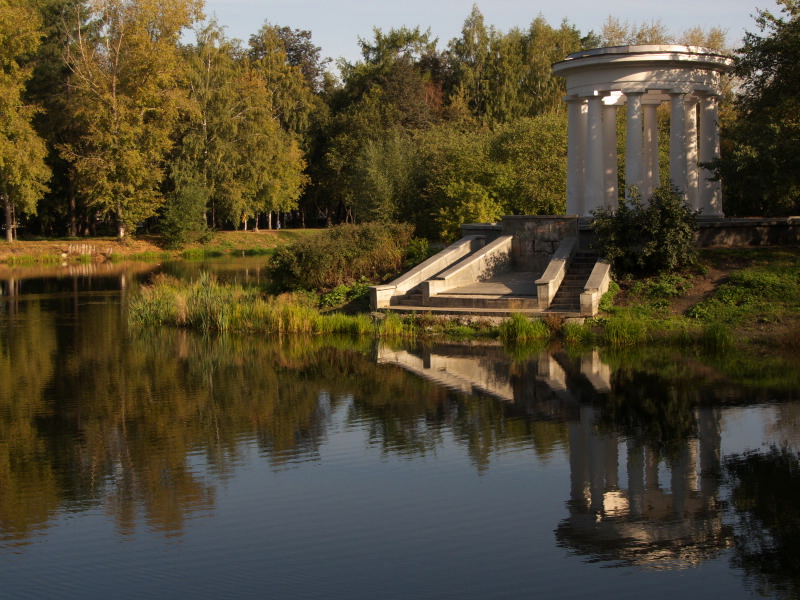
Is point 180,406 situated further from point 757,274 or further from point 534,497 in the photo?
point 757,274

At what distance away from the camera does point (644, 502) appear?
11102 millimetres

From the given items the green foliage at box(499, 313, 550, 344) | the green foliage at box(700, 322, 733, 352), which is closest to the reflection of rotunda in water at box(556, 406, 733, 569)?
the green foliage at box(700, 322, 733, 352)

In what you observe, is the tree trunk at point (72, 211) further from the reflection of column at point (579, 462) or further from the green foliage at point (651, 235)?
the reflection of column at point (579, 462)

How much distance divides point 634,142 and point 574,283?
18.6ft

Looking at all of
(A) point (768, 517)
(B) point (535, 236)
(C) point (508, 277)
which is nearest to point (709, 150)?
(B) point (535, 236)

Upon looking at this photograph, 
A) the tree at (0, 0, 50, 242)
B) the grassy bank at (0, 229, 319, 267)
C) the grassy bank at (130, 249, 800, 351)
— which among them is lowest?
the grassy bank at (130, 249, 800, 351)

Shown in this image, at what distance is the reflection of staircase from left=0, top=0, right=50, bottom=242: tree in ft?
128

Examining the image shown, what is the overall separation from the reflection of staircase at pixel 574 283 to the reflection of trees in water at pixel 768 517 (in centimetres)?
1185

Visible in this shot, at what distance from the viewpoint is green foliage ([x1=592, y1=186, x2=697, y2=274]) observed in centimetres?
2541

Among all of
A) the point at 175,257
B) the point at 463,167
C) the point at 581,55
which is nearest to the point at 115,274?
the point at 175,257

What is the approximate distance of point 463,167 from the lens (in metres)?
36.2

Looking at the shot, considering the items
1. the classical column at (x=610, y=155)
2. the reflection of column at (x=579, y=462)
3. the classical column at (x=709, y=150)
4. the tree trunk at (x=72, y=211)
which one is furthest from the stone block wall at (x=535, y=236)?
the tree trunk at (x=72, y=211)

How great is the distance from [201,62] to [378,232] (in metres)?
40.5

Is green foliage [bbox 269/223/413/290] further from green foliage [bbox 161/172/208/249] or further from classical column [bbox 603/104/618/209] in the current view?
green foliage [bbox 161/172/208/249]
